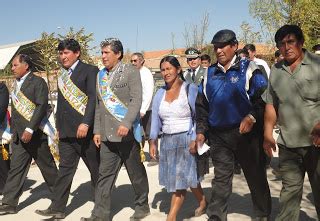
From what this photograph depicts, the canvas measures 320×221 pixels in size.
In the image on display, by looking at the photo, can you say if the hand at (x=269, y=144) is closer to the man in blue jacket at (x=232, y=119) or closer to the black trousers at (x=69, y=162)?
the man in blue jacket at (x=232, y=119)

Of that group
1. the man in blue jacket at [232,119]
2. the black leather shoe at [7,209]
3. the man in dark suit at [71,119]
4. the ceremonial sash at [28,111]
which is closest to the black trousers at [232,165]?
the man in blue jacket at [232,119]

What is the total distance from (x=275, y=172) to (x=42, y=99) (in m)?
3.69

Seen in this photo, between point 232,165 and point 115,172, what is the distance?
1.38 metres

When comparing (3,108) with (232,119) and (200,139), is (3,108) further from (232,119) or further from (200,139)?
(232,119)

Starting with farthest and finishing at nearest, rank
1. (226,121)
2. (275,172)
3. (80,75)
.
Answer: (275,172), (80,75), (226,121)

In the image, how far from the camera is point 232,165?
4.18 m

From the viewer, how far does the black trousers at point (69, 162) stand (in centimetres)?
498

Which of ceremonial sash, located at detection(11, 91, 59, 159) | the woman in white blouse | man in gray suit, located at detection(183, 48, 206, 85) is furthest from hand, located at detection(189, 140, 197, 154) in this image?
man in gray suit, located at detection(183, 48, 206, 85)

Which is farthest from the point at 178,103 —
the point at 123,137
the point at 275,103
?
the point at 275,103

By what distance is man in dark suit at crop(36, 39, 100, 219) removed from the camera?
4969mm

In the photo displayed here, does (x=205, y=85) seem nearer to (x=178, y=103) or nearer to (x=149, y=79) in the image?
(x=178, y=103)

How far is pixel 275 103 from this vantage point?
370cm

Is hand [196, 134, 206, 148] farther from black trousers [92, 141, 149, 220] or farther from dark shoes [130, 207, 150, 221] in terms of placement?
dark shoes [130, 207, 150, 221]

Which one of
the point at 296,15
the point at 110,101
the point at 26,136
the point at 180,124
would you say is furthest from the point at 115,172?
the point at 296,15
